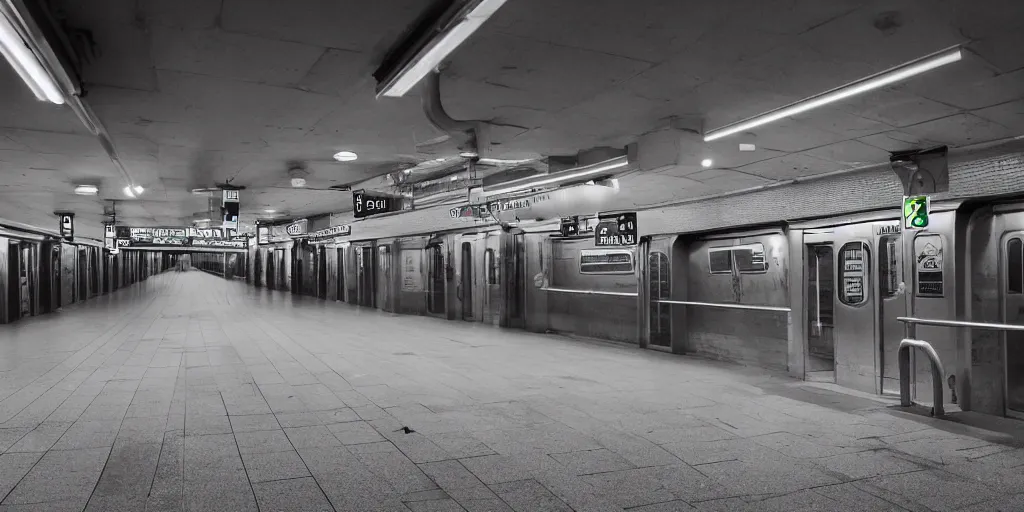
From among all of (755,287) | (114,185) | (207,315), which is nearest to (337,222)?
(207,315)

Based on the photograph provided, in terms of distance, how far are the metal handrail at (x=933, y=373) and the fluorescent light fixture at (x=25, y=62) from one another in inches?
317

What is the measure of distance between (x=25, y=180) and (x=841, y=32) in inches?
486

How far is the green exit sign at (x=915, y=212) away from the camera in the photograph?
6633mm

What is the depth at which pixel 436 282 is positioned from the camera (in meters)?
17.8

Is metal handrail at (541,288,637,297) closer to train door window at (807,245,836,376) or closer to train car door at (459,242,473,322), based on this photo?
train car door at (459,242,473,322)

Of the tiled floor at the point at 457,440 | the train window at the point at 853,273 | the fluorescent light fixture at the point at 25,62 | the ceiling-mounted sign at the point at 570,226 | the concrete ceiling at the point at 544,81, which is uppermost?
the concrete ceiling at the point at 544,81

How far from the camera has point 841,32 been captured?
4.04m

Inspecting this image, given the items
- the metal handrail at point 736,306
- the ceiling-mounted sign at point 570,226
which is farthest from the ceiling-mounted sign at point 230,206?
the metal handrail at point 736,306

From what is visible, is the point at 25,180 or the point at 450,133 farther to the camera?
the point at 25,180

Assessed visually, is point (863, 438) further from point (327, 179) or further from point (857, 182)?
point (327, 179)

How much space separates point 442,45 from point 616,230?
8150mm

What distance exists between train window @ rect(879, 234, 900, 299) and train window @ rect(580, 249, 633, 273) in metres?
4.83

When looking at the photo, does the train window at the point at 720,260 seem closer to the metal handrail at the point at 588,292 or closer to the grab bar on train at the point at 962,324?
the metal handrail at the point at 588,292

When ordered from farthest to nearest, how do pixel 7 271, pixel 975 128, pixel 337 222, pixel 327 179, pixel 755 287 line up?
pixel 337 222, pixel 7 271, pixel 327 179, pixel 755 287, pixel 975 128
